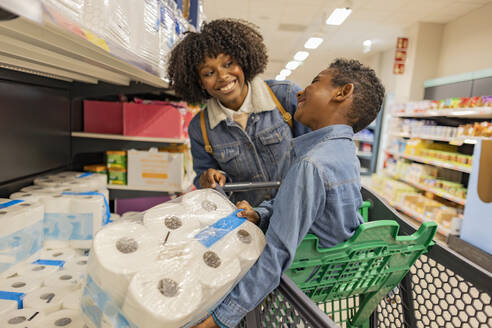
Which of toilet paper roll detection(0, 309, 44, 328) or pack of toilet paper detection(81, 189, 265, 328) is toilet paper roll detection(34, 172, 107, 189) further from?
pack of toilet paper detection(81, 189, 265, 328)

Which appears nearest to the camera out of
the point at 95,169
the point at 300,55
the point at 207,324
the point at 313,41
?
the point at 207,324

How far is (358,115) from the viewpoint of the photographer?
114 cm

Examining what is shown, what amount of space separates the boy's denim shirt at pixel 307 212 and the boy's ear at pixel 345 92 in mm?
135

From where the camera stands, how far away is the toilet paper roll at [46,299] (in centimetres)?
112

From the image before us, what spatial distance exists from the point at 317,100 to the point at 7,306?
4.38 feet

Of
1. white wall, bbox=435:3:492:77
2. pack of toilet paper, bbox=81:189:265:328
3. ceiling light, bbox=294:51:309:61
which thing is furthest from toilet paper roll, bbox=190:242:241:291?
ceiling light, bbox=294:51:309:61

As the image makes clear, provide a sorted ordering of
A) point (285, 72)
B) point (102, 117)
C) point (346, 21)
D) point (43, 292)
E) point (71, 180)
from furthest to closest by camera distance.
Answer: point (285, 72)
point (346, 21)
point (102, 117)
point (71, 180)
point (43, 292)

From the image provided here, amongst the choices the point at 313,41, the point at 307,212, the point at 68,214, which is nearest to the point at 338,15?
the point at 313,41

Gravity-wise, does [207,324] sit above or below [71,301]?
above

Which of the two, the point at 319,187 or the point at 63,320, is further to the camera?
the point at 63,320

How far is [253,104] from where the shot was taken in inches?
66.8

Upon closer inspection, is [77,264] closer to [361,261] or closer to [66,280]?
[66,280]

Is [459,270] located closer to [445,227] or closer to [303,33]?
[445,227]

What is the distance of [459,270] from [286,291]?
557 mm
